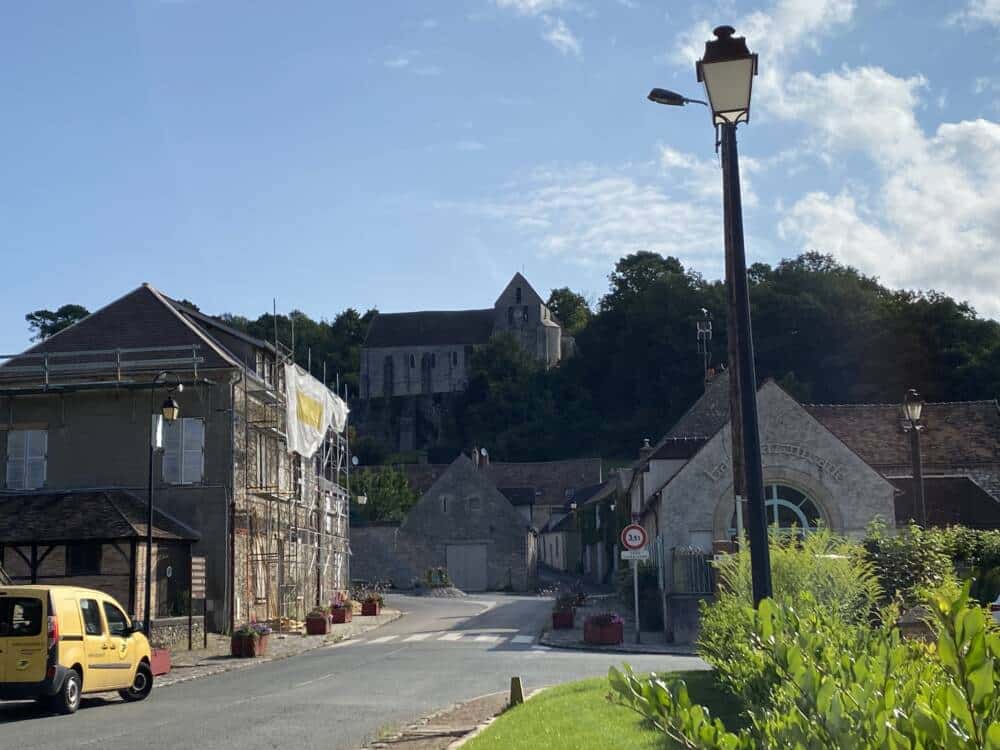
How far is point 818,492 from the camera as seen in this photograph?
31.5 metres

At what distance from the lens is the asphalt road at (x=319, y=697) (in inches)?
473

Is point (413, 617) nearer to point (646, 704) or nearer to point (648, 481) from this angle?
point (648, 481)

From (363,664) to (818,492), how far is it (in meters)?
15.8

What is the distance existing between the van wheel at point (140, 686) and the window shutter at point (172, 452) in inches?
560

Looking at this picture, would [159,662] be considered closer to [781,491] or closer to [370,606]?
[781,491]

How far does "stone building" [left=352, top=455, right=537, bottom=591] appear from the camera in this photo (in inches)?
2303

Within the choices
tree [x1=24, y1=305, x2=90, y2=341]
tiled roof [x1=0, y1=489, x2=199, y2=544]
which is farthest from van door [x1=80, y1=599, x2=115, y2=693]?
tree [x1=24, y1=305, x2=90, y2=341]

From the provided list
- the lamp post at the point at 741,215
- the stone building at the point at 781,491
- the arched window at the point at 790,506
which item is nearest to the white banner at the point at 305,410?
the stone building at the point at 781,491

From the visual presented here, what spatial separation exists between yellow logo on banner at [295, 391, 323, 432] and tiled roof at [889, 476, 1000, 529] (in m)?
18.8

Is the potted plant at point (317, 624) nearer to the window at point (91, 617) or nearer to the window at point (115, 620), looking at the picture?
the window at point (115, 620)

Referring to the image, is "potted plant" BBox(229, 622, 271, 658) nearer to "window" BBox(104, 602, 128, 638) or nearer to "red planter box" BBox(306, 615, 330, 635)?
"red planter box" BBox(306, 615, 330, 635)

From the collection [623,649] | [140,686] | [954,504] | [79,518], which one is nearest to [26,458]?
[79,518]

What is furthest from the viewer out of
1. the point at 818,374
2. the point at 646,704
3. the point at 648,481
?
the point at 818,374

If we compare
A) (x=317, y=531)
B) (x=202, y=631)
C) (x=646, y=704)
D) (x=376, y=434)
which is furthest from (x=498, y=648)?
(x=376, y=434)
